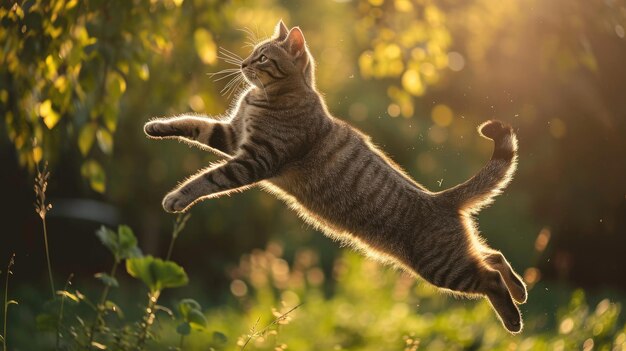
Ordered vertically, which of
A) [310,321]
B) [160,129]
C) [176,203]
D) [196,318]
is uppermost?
[160,129]

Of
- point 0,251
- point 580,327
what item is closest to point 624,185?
point 580,327

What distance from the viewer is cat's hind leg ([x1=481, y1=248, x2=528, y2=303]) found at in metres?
3.25

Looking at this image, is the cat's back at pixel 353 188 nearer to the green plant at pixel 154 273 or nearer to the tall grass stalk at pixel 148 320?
the green plant at pixel 154 273

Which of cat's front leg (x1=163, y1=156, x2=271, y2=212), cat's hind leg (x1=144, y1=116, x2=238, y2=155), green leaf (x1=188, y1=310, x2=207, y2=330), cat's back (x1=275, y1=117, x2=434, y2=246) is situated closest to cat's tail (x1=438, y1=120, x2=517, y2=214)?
cat's back (x1=275, y1=117, x2=434, y2=246)

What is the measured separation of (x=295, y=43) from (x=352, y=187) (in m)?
0.76

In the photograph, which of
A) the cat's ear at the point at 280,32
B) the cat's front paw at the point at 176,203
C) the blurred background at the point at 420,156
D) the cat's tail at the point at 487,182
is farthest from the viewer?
the blurred background at the point at 420,156

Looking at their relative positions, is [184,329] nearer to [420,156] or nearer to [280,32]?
[280,32]

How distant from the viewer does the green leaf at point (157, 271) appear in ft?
12.9

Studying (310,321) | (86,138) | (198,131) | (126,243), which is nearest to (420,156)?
(310,321)

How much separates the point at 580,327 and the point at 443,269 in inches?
163

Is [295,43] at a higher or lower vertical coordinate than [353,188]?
higher

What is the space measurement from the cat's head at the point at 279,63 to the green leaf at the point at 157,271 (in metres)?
1.01

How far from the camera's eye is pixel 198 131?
130 inches

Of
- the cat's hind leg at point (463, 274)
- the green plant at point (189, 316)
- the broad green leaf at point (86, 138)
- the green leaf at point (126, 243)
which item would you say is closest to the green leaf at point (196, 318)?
the green plant at point (189, 316)
